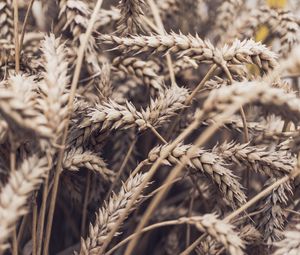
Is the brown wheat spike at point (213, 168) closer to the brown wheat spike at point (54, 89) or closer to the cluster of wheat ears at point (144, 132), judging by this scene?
the cluster of wheat ears at point (144, 132)

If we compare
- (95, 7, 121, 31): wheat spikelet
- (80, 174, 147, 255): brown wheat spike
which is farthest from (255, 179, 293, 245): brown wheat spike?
(95, 7, 121, 31): wheat spikelet

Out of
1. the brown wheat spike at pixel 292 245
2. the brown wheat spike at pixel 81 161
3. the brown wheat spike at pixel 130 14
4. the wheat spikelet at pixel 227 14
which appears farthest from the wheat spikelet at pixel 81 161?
the wheat spikelet at pixel 227 14

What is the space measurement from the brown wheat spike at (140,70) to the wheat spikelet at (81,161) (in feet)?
0.91

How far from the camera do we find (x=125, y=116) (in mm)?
1120

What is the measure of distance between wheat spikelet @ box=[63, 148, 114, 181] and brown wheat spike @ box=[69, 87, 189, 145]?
3cm

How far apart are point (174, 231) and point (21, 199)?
822 mm

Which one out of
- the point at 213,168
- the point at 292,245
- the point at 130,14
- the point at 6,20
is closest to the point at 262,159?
the point at 213,168

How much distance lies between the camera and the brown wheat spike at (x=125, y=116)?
44.1 inches

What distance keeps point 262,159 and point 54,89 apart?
475 millimetres

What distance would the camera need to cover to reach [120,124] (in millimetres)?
1124

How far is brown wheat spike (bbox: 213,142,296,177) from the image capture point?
1.08 m

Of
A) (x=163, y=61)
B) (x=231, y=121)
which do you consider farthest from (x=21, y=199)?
(x=163, y=61)

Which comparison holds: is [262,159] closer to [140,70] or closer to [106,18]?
[140,70]

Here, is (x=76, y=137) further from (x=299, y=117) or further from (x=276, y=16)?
Result: (x=276, y=16)
